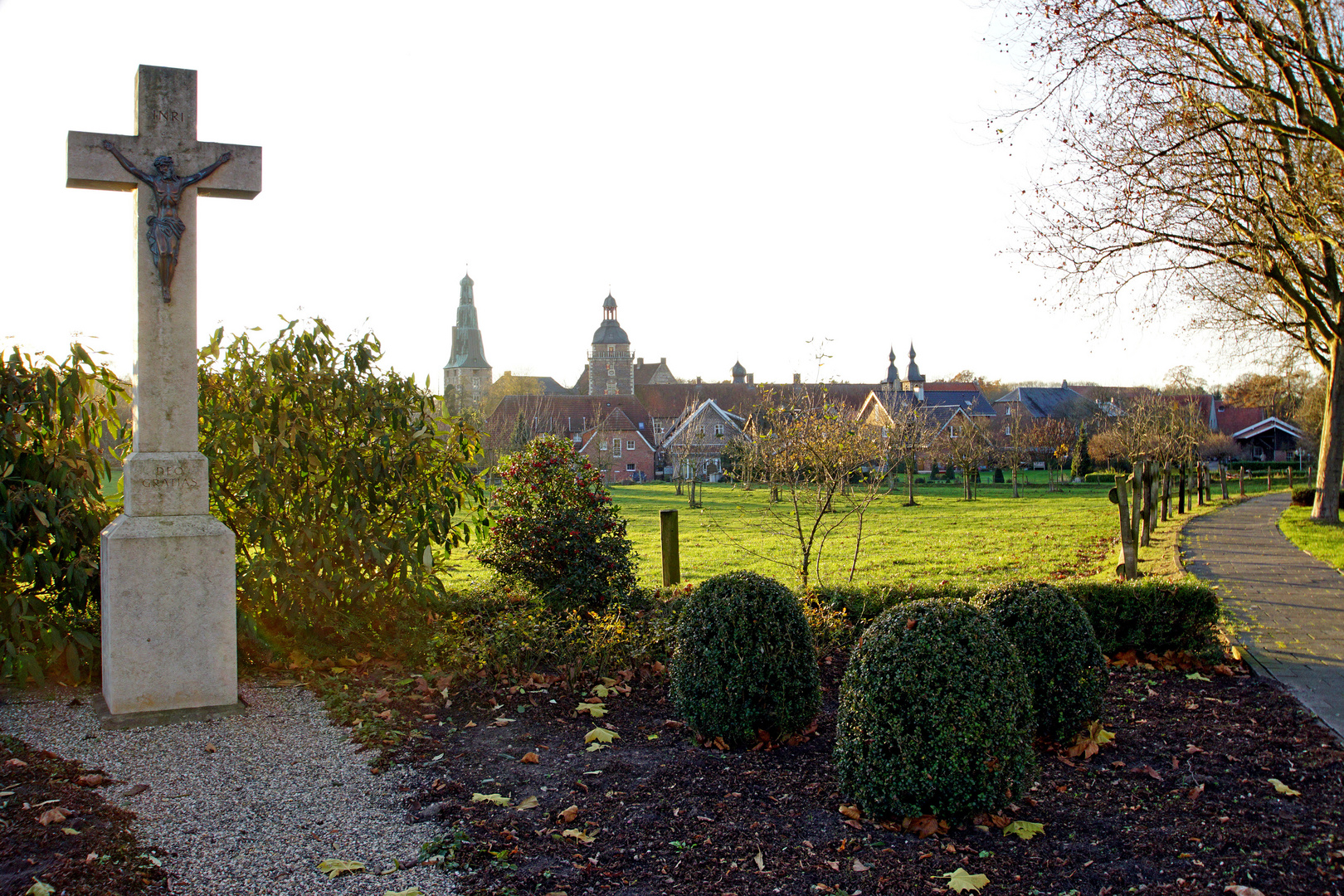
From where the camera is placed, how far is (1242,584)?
11000 mm

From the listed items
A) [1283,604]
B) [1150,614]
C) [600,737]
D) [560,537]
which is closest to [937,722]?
[600,737]

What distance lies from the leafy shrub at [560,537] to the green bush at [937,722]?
13.6 feet

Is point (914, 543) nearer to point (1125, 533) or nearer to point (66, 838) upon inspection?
point (1125, 533)

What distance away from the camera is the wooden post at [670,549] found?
9109mm

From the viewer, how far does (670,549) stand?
30.5 feet

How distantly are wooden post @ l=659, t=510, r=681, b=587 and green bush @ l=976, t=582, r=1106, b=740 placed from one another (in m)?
4.48

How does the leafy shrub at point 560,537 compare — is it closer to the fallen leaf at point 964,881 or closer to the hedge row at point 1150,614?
the hedge row at point 1150,614

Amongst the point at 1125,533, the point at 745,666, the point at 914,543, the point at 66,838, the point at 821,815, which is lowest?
the point at 914,543

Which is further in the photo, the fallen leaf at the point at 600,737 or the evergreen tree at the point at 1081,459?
the evergreen tree at the point at 1081,459

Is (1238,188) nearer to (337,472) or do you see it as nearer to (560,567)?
(560,567)

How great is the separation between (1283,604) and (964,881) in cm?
842

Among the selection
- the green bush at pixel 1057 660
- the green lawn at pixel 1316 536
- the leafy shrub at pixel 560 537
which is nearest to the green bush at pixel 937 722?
the green bush at pixel 1057 660

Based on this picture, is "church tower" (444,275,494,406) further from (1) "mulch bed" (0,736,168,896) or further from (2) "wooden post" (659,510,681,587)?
(1) "mulch bed" (0,736,168,896)

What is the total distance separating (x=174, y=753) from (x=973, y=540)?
55.0 ft
